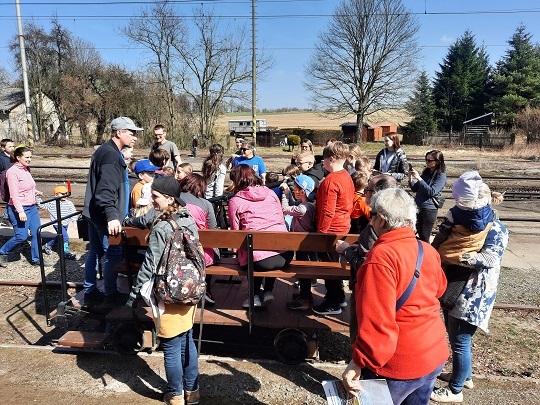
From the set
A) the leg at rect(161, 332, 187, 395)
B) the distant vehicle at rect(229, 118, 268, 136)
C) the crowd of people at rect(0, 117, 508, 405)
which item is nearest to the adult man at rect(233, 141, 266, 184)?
the crowd of people at rect(0, 117, 508, 405)

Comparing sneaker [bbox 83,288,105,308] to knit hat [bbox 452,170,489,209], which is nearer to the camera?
knit hat [bbox 452,170,489,209]

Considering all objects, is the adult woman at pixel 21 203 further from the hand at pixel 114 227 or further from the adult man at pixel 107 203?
the hand at pixel 114 227

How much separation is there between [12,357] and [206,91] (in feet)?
110

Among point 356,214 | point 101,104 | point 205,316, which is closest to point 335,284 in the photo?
point 356,214

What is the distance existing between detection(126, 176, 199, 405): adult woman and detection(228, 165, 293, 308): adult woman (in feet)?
2.58

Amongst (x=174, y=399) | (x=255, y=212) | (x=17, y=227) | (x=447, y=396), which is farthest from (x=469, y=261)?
(x=17, y=227)

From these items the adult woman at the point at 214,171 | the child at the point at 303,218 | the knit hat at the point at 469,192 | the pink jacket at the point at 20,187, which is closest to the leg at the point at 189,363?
the child at the point at 303,218

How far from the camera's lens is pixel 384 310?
2127 mm

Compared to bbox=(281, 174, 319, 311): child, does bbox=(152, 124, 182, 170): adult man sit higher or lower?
higher

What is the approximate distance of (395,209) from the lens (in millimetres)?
2299

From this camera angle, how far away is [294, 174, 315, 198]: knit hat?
207 inches

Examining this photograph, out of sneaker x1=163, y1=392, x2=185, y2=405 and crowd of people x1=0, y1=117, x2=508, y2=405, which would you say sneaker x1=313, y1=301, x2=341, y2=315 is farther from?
sneaker x1=163, y1=392, x2=185, y2=405

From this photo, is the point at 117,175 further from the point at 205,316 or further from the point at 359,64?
the point at 359,64

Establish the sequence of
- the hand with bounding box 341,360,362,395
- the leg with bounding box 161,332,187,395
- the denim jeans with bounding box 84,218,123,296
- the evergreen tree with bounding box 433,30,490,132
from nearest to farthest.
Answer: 1. the hand with bounding box 341,360,362,395
2. the leg with bounding box 161,332,187,395
3. the denim jeans with bounding box 84,218,123,296
4. the evergreen tree with bounding box 433,30,490,132
